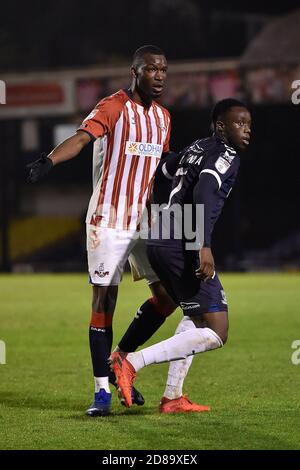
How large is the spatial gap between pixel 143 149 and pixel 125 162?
16 centimetres

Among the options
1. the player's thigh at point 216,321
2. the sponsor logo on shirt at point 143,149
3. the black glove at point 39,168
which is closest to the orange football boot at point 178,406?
the player's thigh at point 216,321

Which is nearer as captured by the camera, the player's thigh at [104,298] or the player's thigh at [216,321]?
the player's thigh at [216,321]

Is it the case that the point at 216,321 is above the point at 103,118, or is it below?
below

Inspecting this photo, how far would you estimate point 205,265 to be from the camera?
6203 millimetres

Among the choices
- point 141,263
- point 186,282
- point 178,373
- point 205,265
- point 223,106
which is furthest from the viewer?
point 141,263

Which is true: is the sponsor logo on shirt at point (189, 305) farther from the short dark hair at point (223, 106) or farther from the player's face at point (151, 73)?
the player's face at point (151, 73)

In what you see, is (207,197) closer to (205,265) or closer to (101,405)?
(205,265)

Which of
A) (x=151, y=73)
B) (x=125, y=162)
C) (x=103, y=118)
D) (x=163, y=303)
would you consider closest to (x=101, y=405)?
(x=163, y=303)

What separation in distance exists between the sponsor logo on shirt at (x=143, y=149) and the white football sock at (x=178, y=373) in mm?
1113

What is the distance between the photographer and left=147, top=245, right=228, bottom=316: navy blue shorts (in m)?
6.39

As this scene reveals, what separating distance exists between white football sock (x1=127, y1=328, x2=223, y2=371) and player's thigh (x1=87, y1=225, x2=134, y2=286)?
2.06 feet

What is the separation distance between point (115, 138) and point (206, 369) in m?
2.92

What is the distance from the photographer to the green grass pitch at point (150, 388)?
573 cm

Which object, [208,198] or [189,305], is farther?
[189,305]
